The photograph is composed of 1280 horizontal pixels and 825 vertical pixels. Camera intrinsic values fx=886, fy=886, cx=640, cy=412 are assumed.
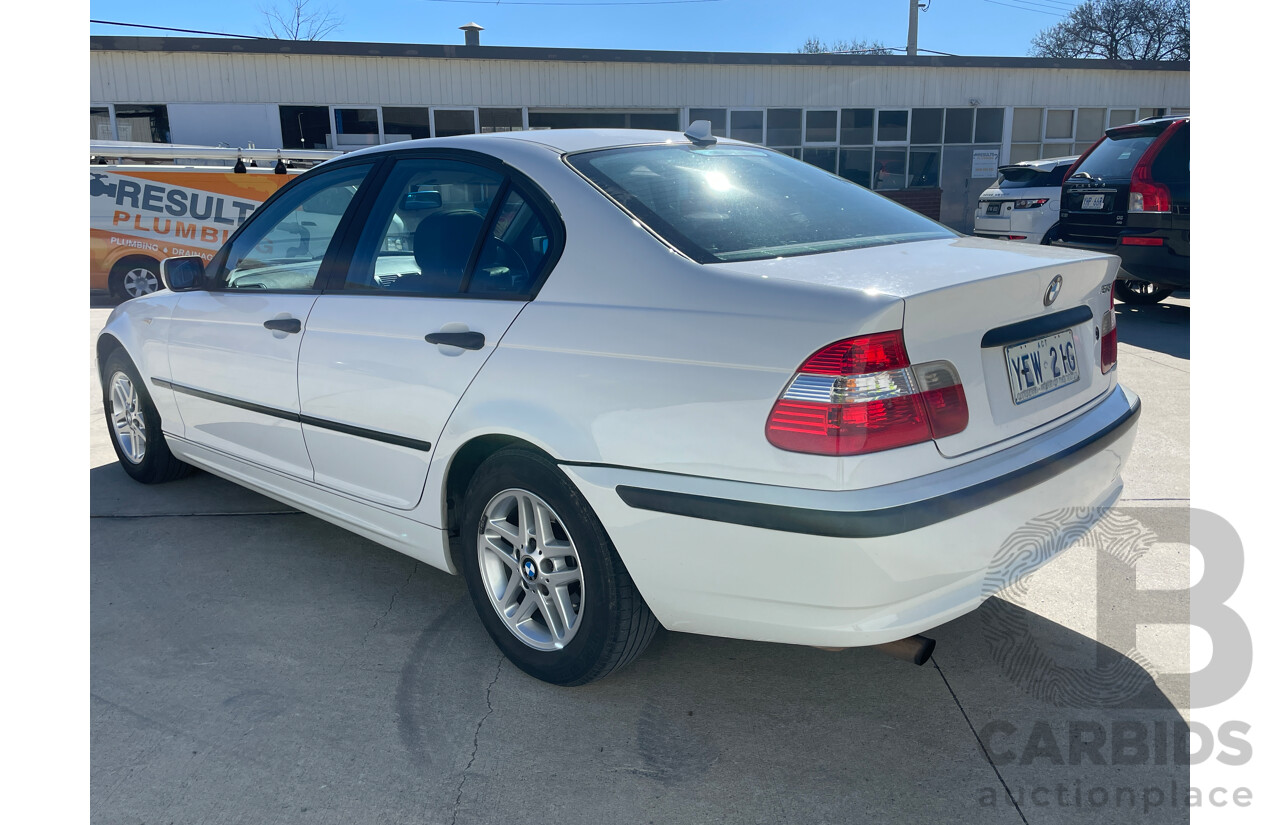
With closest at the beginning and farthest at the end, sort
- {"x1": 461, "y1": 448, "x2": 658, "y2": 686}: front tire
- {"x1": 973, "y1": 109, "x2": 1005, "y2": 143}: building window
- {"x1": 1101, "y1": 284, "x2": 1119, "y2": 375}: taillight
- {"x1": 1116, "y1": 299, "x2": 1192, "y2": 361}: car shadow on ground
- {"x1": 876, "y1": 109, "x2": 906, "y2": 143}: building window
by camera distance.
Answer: {"x1": 461, "y1": 448, "x2": 658, "y2": 686}: front tire, {"x1": 1101, "y1": 284, "x2": 1119, "y2": 375}: taillight, {"x1": 1116, "y1": 299, "x2": 1192, "y2": 361}: car shadow on ground, {"x1": 876, "y1": 109, "x2": 906, "y2": 143}: building window, {"x1": 973, "y1": 109, "x2": 1005, "y2": 143}: building window

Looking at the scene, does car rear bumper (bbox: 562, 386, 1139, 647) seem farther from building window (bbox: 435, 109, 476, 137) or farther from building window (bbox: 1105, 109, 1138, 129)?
building window (bbox: 1105, 109, 1138, 129)

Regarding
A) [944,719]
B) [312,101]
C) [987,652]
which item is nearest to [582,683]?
[944,719]

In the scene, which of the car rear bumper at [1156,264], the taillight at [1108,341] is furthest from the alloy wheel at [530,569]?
the car rear bumper at [1156,264]

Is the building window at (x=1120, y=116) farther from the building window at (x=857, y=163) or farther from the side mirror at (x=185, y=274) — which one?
the side mirror at (x=185, y=274)

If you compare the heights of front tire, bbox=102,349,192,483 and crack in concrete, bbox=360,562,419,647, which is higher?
front tire, bbox=102,349,192,483

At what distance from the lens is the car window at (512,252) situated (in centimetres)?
259

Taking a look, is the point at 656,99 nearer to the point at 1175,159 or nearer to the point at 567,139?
the point at 1175,159

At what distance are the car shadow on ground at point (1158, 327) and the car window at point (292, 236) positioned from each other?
6561 millimetres

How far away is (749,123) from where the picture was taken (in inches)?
824

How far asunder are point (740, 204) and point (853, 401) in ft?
3.05

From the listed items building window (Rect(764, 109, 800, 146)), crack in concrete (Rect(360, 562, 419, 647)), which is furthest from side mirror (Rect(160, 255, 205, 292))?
building window (Rect(764, 109, 800, 146))

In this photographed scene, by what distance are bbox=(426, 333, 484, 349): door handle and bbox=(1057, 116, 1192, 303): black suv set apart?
7467 millimetres

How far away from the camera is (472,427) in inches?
102

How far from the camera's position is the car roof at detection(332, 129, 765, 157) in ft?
9.49
